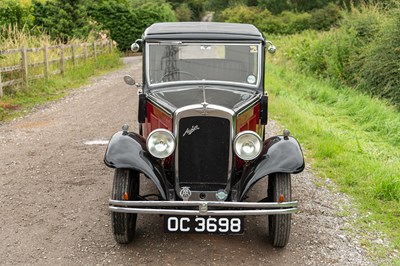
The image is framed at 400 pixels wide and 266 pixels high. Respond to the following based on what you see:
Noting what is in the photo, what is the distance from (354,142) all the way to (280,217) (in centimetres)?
472

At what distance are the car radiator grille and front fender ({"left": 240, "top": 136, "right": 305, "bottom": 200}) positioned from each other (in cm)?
24

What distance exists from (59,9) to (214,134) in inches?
975

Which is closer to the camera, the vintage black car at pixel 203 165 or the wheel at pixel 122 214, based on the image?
the vintage black car at pixel 203 165

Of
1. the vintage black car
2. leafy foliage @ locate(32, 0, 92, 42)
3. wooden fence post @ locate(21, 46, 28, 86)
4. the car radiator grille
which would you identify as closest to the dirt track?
the vintage black car

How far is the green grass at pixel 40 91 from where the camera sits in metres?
11.9

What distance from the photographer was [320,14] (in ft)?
180

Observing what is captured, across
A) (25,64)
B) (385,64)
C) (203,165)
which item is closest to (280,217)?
(203,165)

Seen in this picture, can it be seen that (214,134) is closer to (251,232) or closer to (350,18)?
(251,232)

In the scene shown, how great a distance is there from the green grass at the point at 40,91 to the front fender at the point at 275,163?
763 cm

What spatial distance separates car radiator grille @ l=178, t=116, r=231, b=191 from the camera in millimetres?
4719

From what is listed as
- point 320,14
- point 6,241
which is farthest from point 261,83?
A: point 320,14

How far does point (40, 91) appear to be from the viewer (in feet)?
47.1

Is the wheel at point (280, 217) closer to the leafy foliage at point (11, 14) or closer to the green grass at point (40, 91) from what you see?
the green grass at point (40, 91)

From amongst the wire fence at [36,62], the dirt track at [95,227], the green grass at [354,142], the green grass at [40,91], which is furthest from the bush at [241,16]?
the dirt track at [95,227]
